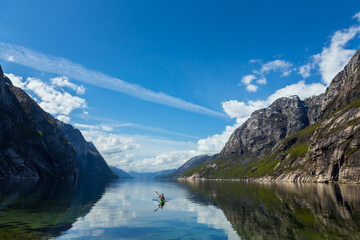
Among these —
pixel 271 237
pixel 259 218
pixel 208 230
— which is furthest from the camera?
pixel 259 218

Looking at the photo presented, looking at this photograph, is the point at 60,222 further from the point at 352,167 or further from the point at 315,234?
the point at 352,167

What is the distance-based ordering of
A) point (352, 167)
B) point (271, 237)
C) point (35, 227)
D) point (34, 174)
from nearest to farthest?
point (271, 237), point (35, 227), point (352, 167), point (34, 174)

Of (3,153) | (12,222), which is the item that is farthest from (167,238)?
(3,153)

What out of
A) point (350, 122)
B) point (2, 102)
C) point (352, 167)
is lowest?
point (352, 167)

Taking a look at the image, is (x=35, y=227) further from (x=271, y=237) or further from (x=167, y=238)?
(x=271, y=237)

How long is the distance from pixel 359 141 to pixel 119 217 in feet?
615

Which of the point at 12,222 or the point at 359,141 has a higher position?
the point at 359,141

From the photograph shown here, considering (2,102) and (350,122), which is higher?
(2,102)

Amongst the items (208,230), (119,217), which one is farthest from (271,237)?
(119,217)

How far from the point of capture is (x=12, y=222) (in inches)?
1222

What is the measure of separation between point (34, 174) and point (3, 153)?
30.8m

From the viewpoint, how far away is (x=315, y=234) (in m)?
27.4

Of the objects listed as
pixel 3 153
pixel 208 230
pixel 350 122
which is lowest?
pixel 208 230

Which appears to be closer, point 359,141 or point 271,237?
point 271,237
